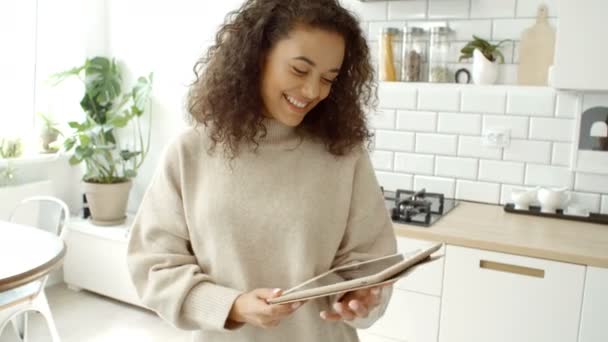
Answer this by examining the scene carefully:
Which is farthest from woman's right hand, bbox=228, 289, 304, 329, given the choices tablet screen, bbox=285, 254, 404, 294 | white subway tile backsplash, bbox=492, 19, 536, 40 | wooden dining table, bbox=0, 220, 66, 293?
white subway tile backsplash, bbox=492, 19, 536, 40

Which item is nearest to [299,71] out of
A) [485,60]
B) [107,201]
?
[485,60]

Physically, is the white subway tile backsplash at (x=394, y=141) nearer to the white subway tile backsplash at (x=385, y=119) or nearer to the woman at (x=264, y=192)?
the white subway tile backsplash at (x=385, y=119)

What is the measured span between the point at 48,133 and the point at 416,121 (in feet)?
7.66

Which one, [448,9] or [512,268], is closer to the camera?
[512,268]

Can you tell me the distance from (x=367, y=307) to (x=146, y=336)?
233cm

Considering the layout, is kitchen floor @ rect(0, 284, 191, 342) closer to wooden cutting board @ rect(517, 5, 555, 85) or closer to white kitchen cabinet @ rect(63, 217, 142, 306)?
white kitchen cabinet @ rect(63, 217, 142, 306)

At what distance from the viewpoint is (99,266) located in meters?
3.44

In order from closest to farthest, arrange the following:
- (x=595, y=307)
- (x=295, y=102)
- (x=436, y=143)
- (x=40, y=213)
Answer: (x=295, y=102) < (x=595, y=307) < (x=436, y=143) < (x=40, y=213)

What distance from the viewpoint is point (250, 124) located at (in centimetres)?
115

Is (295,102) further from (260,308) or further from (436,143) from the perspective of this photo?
(436,143)

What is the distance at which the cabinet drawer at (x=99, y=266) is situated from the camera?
3336 millimetres

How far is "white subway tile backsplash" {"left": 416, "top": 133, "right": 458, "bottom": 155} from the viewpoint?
2654 mm

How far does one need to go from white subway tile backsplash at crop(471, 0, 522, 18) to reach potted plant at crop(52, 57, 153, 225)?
1.99 m

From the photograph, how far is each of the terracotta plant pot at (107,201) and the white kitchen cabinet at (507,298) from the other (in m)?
2.15
